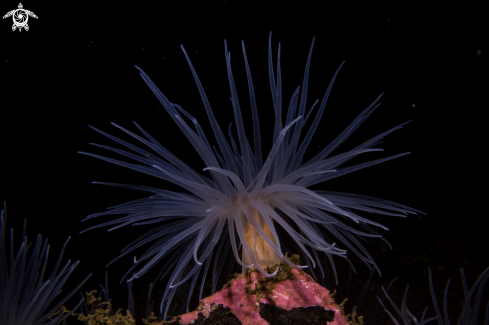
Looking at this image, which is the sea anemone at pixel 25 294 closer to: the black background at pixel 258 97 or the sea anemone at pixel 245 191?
the sea anemone at pixel 245 191

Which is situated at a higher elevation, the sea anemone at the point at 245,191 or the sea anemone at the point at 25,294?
the sea anemone at the point at 245,191

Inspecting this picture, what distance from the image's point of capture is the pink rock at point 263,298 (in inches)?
84.0

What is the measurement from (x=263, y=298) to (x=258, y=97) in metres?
2.94

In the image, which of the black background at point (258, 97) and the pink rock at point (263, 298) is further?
the black background at point (258, 97)

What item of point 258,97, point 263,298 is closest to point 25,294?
point 263,298

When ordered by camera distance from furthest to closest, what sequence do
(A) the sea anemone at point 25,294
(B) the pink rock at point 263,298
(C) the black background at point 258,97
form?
(C) the black background at point 258,97
(A) the sea anemone at point 25,294
(B) the pink rock at point 263,298

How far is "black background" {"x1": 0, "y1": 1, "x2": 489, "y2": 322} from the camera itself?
4.02 m

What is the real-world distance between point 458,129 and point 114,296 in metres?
5.89

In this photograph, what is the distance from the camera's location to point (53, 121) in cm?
455

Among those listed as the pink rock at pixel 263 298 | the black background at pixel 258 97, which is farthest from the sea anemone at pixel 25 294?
the black background at pixel 258 97

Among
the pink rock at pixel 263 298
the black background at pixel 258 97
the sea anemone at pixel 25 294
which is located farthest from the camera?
the black background at pixel 258 97

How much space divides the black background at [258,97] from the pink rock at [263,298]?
218 centimetres

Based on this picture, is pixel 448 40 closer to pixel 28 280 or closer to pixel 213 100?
pixel 213 100

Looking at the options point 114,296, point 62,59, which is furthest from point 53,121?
point 114,296
